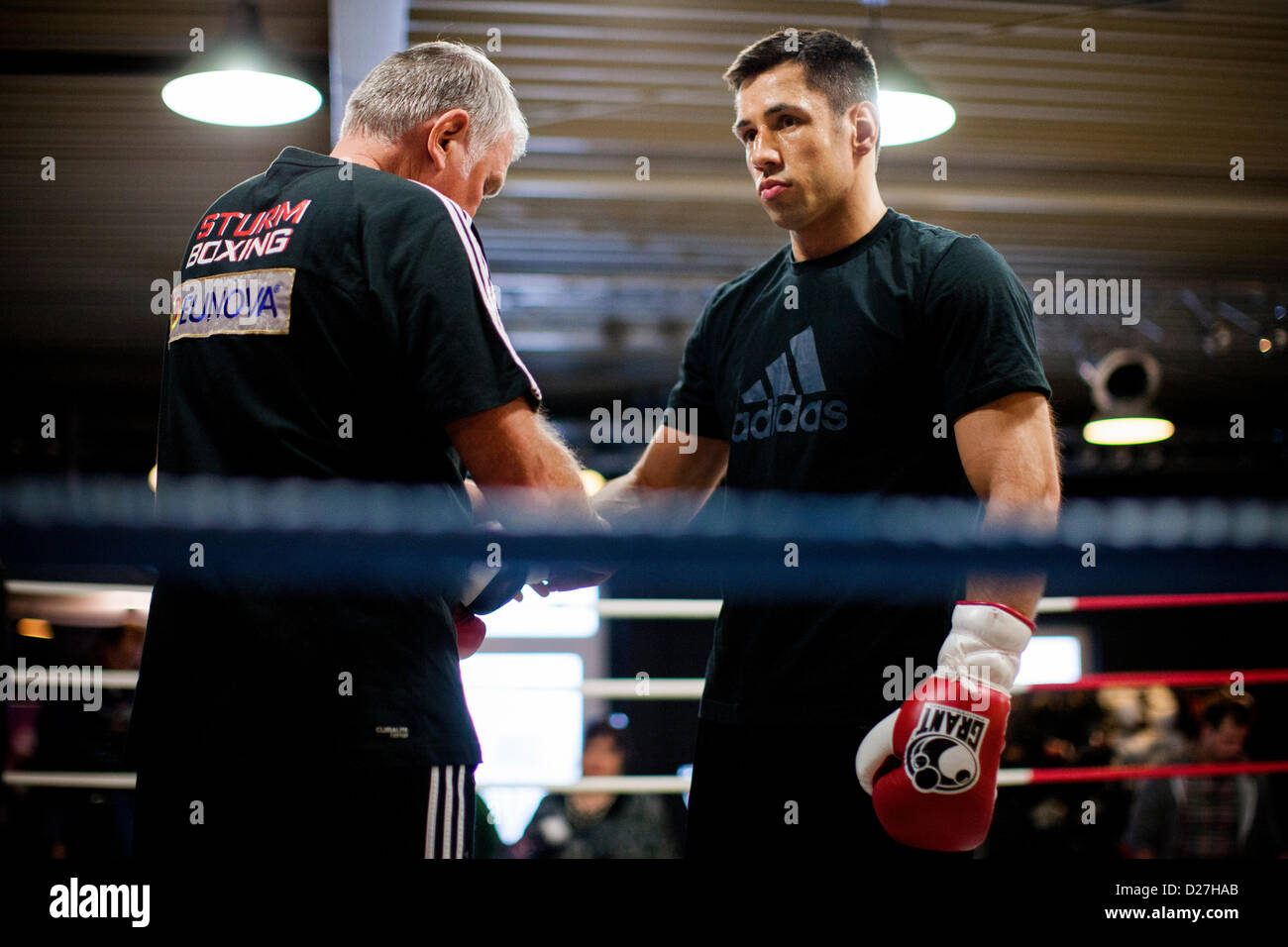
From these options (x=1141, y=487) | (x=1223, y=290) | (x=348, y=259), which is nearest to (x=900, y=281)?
(x=348, y=259)

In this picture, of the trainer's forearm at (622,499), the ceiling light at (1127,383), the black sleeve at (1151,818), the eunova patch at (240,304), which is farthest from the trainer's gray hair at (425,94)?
the ceiling light at (1127,383)

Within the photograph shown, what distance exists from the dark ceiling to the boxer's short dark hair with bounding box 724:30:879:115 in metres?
2.68

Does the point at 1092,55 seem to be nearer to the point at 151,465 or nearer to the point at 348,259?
the point at 348,259

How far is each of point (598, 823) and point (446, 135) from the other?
3836 mm

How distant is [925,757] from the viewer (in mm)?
1327

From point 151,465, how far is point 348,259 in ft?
30.8

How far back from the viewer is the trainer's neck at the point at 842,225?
1755mm

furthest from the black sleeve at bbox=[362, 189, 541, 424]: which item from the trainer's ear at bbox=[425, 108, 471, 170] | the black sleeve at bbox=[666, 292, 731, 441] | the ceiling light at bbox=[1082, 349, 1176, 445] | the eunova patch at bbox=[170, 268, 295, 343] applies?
the ceiling light at bbox=[1082, 349, 1176, 445]

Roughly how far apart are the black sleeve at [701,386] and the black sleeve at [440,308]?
2.03 ft

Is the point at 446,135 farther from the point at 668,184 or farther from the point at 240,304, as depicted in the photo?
the point at 668,184

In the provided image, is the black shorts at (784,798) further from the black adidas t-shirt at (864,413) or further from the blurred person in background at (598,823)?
the blurred person in background at (598,823)

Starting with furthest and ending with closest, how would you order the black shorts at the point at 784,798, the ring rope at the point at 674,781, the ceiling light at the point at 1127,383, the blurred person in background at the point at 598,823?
the ceiling light at the point at 1127,383
the blurred person in background at the point at 598,823
the ring rope at the point at 674,781
the black shorts at the point at 784,798
